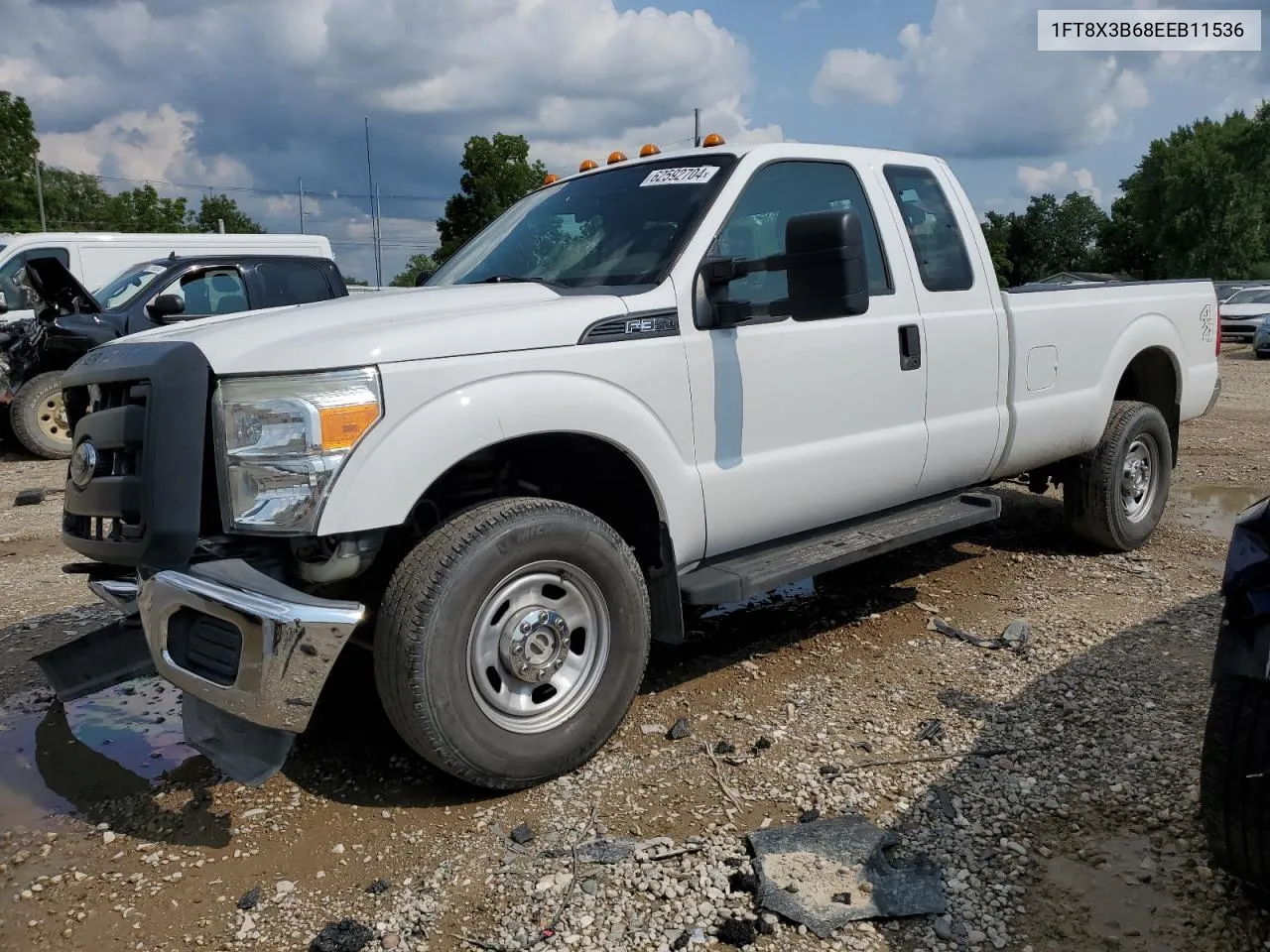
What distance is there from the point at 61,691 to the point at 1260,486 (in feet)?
26.1

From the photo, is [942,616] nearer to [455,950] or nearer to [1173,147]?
[455,950]

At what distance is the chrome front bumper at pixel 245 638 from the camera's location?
2.60 metres

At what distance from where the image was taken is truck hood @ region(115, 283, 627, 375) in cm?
278

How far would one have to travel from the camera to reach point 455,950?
248 cm

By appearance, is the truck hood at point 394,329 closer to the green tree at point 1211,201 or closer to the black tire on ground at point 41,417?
the black tire on ground at point 41,417

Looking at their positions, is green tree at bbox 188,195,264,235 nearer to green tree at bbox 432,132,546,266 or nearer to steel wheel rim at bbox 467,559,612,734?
green tree at bbox 432,132,546,266

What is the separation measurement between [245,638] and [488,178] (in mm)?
27923

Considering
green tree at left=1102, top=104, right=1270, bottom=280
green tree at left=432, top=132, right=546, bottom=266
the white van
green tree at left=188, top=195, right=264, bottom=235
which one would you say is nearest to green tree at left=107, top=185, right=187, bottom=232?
A: green tree at left=188, top=195, right=264, bottom=235

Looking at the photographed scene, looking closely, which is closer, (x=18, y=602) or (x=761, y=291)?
(x=761, y=291)

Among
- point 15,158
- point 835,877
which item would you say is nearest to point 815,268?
point 835,877

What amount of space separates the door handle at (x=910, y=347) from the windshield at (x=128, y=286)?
812 centimetres

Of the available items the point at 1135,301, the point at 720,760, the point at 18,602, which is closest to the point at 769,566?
the point at 720,760

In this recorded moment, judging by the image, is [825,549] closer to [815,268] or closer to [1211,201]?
[815,268]

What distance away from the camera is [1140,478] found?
584 cm
